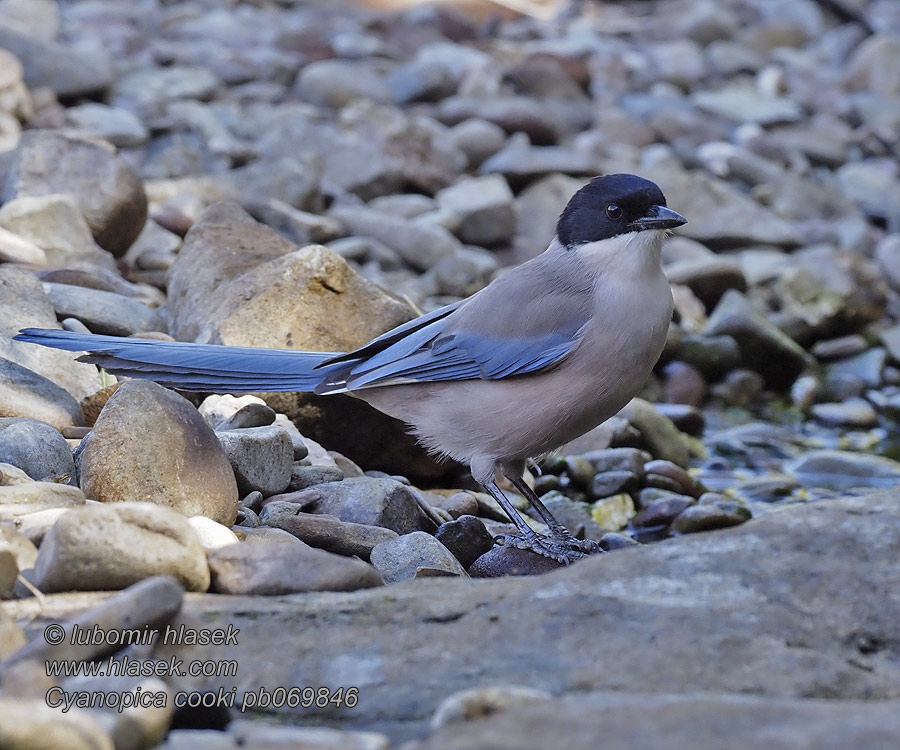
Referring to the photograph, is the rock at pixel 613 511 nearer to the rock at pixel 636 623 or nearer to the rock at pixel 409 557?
the rock at pixel 409 557

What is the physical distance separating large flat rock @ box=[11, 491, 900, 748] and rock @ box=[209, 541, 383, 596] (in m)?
0.09

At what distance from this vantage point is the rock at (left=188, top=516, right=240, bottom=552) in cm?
350

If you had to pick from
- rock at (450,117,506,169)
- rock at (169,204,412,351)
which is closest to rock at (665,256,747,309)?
rock at (450,117,506,169)

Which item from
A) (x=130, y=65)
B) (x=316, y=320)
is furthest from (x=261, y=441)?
(x=130, y=65)

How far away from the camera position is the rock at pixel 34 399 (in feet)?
15.0

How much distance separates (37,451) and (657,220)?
Answer: 2.39 meters

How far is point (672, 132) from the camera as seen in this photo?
39.9ft

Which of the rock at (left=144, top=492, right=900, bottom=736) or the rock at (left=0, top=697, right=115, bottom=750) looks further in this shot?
the rock at (left=144, top=492, right=900, bottom=736)

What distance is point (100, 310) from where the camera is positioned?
554cm

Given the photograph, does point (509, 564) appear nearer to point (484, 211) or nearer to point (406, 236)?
point (406, 236)

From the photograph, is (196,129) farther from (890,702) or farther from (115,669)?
(890,702)

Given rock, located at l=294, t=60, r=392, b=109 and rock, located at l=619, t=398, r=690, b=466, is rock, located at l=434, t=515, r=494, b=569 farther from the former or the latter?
rock, located at l=294, t=60, r=392, b=109

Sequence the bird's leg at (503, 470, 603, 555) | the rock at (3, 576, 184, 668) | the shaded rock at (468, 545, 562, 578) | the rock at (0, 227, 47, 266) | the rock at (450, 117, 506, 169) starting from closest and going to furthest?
the rock at (3, 576, 184, 668)
the shaded rock at (468, 545, 562, 578)
the bird's leg at (503, 470, 603, 555)
the rock at (0, 227, 47, 266)
the rock at (450, 117, 506, 169)

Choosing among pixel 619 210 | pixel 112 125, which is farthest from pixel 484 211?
pixel 619 210
